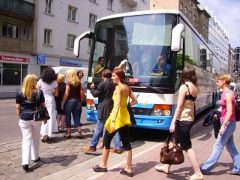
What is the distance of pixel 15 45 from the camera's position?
2272cm

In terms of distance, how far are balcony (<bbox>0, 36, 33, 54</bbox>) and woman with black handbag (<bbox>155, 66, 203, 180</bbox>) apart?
67.4ft

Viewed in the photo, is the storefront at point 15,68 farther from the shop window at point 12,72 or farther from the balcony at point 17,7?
the balcony at point 17,7

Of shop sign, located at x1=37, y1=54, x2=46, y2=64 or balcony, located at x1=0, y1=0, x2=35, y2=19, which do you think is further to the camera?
shop sign, located at x1=37, y1=54, x2=46, y2=64

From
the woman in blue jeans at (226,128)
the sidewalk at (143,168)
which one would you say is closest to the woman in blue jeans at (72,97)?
the sidewalk at (143,168)

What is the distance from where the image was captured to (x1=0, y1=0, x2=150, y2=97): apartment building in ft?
74.5

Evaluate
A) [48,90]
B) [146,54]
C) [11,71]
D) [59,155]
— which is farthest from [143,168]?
[11,71]

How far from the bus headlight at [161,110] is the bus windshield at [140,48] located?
484 mm

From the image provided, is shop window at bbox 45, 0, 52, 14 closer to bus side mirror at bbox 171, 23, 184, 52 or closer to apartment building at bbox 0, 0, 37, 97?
apartment building at bbox 0, 0, 37, 97

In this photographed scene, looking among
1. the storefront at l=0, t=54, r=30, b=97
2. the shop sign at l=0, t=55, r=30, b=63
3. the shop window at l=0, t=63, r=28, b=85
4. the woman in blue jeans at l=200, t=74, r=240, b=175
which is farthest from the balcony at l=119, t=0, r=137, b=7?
the woman in blue jeans at l=200, t=74, r=240, b=175

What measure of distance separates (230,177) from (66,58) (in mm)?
25164

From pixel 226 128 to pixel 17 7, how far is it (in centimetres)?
2223

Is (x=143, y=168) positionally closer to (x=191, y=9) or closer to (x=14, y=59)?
(x=14, y=59)

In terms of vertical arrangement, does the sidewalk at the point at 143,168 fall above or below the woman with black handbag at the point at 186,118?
below

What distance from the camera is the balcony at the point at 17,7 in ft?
70.7
